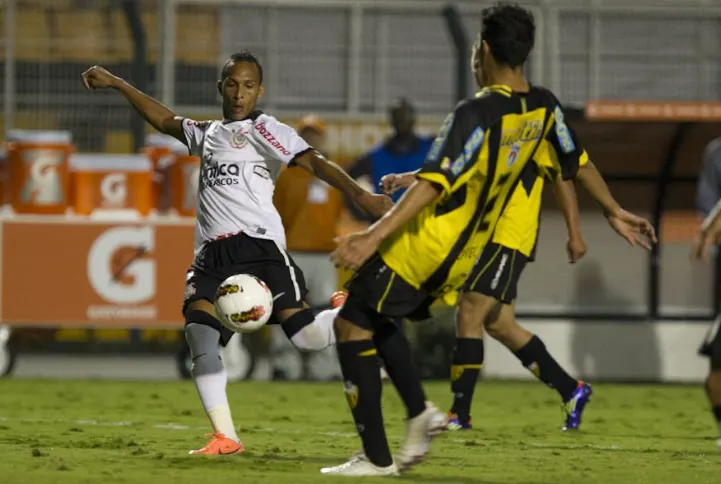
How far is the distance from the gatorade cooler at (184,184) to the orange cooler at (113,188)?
0.99 feet

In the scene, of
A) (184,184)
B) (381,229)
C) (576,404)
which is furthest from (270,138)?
(184,184)

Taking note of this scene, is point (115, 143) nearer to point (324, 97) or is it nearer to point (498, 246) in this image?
point (324, 97)

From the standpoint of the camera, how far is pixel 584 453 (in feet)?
28.9

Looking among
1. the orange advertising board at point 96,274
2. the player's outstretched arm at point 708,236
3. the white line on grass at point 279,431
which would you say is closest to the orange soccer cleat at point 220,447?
the white line on grass at point 279,431

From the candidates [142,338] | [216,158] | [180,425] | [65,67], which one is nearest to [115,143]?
[65,67]

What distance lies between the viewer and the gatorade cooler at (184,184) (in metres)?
15.4

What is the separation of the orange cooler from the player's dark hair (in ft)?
28.2

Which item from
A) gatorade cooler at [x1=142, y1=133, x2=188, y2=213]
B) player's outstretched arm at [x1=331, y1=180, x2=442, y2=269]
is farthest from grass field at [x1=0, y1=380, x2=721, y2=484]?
gatorade cooler at [x1=142, y1=133, x2=188, y2=213]

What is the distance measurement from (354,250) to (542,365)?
4298mm

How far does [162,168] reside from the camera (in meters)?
15.8

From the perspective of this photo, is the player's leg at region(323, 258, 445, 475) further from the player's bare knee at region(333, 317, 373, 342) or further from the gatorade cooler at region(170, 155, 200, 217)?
the gatorade cooler at region(170, 155, 200, 217)

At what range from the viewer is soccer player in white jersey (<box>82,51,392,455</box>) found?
834 centimetres

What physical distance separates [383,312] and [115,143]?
10.7 m

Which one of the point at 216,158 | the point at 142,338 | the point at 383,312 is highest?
the point at 216,158
